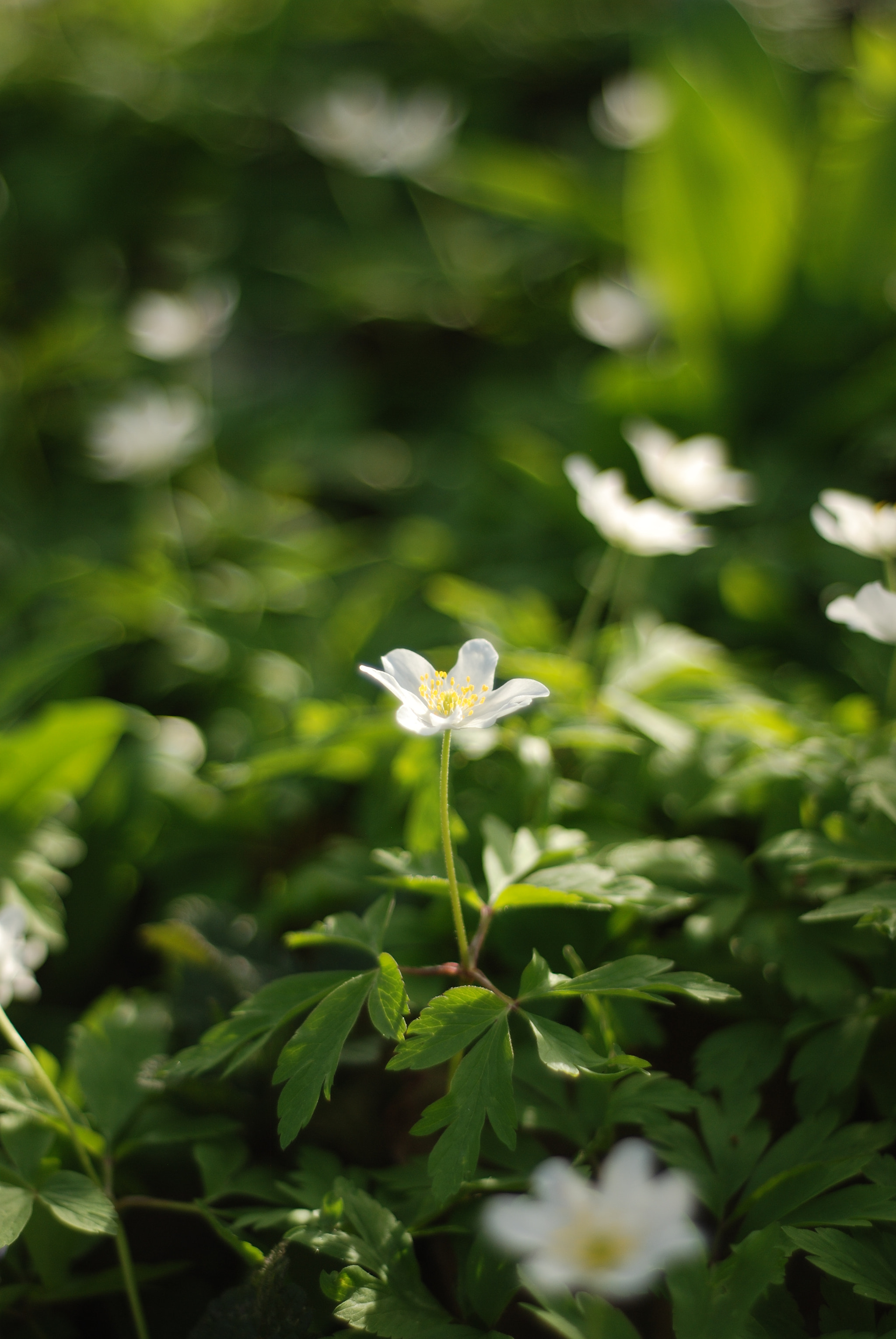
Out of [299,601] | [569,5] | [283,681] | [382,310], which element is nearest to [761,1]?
[569,5]

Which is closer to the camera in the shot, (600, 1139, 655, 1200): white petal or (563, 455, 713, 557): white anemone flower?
(600, 1139, 655, 1200): white petal

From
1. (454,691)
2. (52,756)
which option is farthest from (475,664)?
(52,756)

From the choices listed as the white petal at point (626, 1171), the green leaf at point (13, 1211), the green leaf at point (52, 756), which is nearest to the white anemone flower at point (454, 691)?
the white petal at point (626, 1171)

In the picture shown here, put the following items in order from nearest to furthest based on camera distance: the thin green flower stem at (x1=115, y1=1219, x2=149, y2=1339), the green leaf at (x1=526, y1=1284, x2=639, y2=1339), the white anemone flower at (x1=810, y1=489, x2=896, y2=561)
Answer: the green leaf at (x1=526, y1=1284, x2=639, y2=1339) < the thin green flower stem at (x1=115, y1=1219, x2=149, y2=1339) < the white anemone flower at (x1=810, y1=489, x2=896, y2=561)

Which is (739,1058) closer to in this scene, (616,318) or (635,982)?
(635,982)

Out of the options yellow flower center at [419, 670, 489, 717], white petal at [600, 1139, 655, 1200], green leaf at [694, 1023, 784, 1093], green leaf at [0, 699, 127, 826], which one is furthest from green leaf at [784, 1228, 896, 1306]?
green leaf at [0, 699, 127, 826]

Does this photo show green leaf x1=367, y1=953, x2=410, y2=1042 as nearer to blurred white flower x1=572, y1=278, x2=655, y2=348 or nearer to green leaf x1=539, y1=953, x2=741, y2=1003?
green leaf x1=539, y1=953, x2=741, y2=1003

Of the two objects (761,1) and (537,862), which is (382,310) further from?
(537,862)
